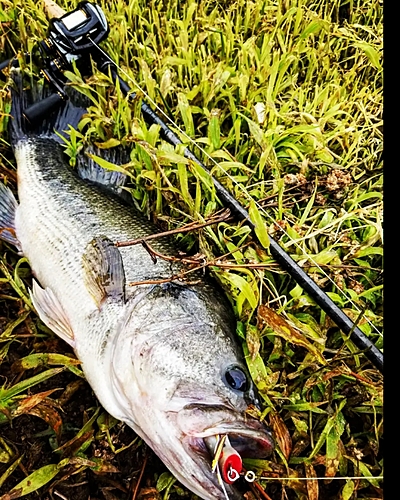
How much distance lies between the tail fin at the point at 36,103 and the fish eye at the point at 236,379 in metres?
1.84

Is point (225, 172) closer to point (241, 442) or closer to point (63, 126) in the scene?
point (63, 126)

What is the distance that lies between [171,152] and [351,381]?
148cm

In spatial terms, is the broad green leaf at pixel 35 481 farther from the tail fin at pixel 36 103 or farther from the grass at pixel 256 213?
the tail fin at pixel 36 103

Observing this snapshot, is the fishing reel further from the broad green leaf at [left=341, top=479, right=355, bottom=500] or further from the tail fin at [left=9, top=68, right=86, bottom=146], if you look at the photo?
the broad green leaf at [left=341, top=479, right=355, bottom=500]

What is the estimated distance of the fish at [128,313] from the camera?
196 centimetres

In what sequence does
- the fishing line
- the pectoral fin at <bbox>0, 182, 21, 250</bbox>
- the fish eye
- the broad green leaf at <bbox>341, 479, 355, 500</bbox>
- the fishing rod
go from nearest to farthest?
1. the fish eye
2. the broad green leaf at <bbox>341, 479, 355, 500</bbox>
3. the fishing line
4. the pectoral fin at <bbox>0, 182, 21, 250</bbox>
5. the fishing rod

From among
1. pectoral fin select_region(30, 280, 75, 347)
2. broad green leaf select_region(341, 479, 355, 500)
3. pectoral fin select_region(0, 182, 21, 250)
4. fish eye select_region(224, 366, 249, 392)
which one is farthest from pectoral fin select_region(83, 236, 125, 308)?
broad green leaf select_region(341, 479, 355, 500)

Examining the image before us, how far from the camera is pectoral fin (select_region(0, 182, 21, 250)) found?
110 inches

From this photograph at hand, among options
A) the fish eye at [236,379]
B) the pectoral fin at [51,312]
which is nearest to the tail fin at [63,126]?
the pectoral fin at [51,312]

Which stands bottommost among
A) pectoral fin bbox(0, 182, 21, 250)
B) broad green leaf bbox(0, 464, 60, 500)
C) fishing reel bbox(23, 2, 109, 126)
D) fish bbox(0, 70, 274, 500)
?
broad green leaf bbox(0, 464, 60, 500)

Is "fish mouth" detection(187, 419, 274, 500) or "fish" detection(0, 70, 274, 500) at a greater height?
"fish" detection(0, 70, 274, 500)

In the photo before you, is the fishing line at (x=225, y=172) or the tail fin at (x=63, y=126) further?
the tail fin at (x=63, y=126)

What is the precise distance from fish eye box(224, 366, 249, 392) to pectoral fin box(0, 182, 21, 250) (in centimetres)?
139

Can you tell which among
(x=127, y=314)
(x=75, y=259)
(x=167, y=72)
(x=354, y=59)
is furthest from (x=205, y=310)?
(x=354, y=59)
